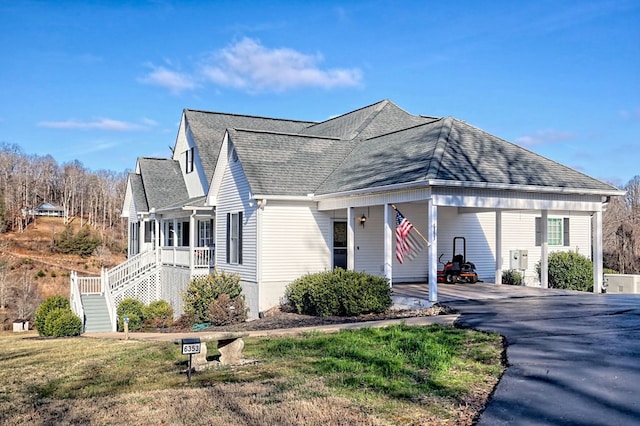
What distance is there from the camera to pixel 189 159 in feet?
97.5

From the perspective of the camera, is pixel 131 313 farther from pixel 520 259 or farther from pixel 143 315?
pixel 520 259

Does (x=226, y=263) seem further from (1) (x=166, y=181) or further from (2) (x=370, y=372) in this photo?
(2) (x=370, y=372)

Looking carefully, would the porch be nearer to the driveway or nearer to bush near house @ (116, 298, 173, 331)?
bush near house @ (116, 298, 173, 331)

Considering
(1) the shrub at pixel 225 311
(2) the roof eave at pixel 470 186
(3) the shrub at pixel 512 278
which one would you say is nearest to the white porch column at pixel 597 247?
(2) the roof eave at pixel 470 186

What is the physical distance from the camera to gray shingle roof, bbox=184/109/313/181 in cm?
2764

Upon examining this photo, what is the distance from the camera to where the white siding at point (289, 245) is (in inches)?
769

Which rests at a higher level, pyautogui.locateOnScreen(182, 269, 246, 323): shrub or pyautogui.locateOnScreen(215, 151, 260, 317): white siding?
pyautogui.locateOnScreen(215, 151, 260, 317): white siding

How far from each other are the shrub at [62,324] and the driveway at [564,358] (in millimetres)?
12381

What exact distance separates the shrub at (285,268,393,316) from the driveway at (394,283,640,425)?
1.74 meters

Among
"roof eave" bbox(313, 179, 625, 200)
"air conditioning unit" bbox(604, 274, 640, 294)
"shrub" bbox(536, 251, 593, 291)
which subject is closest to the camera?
"roof eave" bbox(313, 179, 625, 200)

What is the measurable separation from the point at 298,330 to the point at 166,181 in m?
20.5

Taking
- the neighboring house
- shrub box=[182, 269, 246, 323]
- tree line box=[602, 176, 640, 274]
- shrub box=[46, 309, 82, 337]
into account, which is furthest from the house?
the neighboring house

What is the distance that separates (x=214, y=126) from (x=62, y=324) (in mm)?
13408

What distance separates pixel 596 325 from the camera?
11398mm
